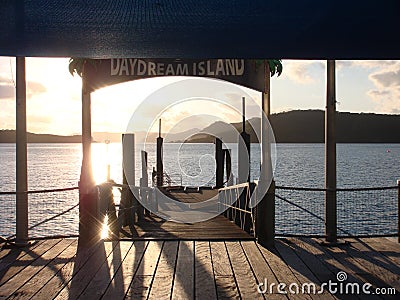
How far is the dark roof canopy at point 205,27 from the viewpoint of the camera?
331 centimetres

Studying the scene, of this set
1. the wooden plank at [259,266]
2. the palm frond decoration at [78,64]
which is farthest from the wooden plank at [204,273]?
the palm frond decoration at [78,64]

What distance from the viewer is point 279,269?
5.97 m

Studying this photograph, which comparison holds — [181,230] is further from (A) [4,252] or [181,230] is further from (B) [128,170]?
(A) [4,252]

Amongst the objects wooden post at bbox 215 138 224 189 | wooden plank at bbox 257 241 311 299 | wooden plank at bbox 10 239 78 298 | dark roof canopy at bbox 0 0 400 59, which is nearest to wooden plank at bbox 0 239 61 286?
wooden plank at bbox 10 239 78 298

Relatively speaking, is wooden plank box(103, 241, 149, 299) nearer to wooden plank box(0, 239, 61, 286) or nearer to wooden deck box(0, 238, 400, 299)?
wooden deck box(0, 238, 400, 299)

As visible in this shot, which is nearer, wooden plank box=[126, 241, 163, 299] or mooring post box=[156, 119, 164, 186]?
wooden plank box=[126, 241, 163, 299]

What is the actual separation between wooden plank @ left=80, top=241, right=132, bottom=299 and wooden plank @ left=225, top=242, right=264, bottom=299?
1.31m

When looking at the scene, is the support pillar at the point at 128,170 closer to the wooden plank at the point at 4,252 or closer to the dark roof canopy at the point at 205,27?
the wooden plank at the point at 4,252

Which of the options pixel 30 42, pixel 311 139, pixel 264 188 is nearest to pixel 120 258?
pixel 264 188

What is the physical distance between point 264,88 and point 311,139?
85.8 meters

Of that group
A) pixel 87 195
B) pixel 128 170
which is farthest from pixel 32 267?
pixel 128 170

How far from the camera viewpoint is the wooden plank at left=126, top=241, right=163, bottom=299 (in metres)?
5.01

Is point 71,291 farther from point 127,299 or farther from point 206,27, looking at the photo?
point 206,27

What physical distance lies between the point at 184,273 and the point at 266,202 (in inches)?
84.3
